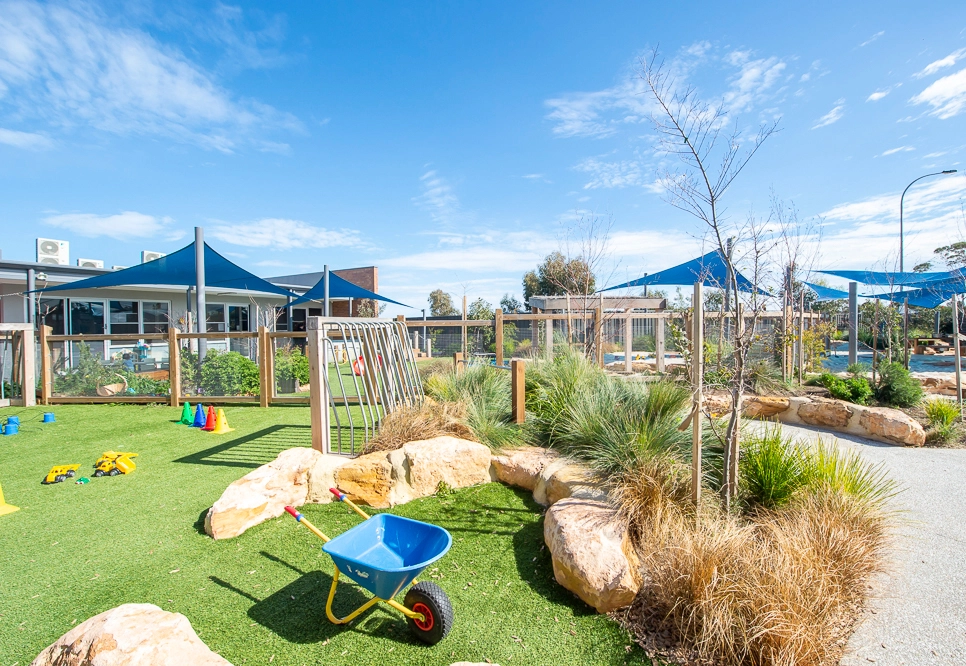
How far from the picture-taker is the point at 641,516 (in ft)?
10.3

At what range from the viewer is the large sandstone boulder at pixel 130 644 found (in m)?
1.74

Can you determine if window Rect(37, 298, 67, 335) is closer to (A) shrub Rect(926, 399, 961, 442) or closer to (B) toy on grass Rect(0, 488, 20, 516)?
(B) toy on grass Rect(0, 488, 20, 516)

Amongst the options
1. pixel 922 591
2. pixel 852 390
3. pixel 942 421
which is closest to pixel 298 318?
pixel 852 390

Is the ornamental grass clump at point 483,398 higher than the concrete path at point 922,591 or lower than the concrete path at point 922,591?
higher

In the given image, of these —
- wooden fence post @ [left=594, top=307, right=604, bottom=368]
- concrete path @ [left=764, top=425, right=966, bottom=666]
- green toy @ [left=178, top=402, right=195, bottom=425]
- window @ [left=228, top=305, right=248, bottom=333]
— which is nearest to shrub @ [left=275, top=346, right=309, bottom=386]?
green toy @ [left=178, top=402, right=195, bottom=425]

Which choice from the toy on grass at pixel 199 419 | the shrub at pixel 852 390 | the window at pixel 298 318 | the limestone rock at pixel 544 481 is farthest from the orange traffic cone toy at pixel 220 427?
the window at pixel 298 318

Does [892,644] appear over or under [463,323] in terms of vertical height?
under

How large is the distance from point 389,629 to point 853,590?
274 centimetres

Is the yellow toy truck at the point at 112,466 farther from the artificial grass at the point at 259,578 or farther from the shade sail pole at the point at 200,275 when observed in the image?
the shade sail pole at the point at 200,275

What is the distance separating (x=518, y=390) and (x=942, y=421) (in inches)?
237

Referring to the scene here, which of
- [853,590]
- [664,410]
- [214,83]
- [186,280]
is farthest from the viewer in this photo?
[186,280]

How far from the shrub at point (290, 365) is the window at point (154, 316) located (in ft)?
25.4

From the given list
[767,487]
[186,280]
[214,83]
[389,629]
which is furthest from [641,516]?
[186,280]

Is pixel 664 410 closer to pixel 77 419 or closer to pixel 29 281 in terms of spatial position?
pixel 77 419
